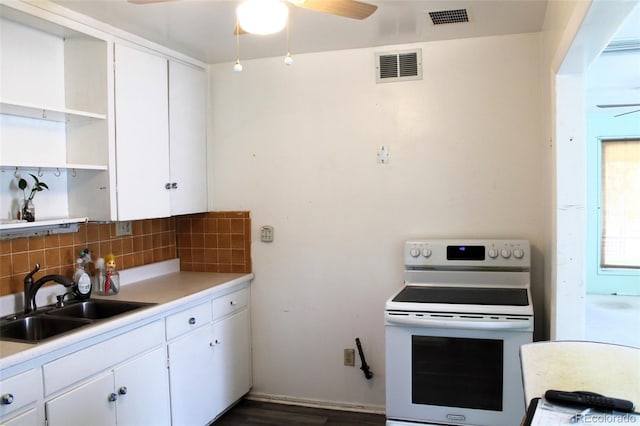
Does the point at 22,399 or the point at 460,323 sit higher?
the point at 460,323

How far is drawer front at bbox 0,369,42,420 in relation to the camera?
165 cm

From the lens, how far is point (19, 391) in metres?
1.70

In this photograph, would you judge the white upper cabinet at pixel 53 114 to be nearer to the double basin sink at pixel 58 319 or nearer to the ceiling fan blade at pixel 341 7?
the double basin sink at pixel 58 319

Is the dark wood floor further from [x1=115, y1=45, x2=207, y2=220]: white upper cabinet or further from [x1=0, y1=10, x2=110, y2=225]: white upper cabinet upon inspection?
[x1=0, y1=10, x2=110, y2=225]: white upper cabinet

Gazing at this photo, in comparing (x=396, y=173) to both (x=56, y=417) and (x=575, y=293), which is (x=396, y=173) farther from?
(x=56, y=417)

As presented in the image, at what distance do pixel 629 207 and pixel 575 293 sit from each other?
14.4 ft

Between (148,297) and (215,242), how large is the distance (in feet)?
2.75

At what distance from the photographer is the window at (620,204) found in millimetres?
5613

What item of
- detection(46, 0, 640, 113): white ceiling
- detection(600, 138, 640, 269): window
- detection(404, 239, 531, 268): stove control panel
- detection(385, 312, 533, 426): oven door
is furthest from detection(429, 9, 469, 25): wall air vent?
detection(600, 138, 640, 269): window

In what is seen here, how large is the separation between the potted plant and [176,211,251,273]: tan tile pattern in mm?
1146

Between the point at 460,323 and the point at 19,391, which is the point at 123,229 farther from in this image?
the point at 460,323

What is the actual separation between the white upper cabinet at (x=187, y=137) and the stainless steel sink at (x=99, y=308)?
68 centimetres

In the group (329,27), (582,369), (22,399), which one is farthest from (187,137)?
(582,369)

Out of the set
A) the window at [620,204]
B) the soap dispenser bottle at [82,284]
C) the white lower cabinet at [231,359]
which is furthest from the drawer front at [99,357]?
the window at [620,204]
